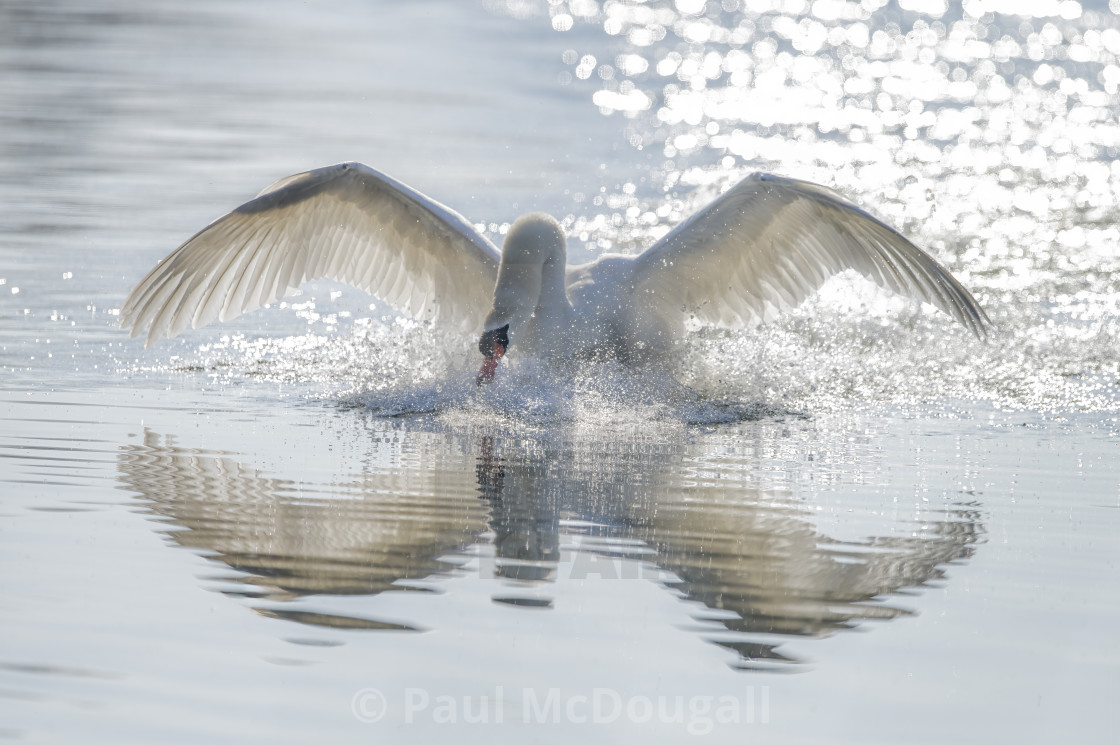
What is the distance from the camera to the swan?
24.3ft

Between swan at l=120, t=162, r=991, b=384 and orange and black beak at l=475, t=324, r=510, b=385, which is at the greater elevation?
swan at l=120, t=162, r=991, b=384

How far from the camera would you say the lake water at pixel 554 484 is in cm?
336

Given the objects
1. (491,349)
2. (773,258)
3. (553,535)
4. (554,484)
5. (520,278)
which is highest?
(773,258)

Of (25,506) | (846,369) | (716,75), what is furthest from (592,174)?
(25,506)

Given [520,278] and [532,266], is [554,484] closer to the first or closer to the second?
[520,278]

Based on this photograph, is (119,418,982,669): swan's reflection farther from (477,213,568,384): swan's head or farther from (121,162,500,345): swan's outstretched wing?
(121,162,500,345): swan's outstretched wing

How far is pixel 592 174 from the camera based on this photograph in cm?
1512

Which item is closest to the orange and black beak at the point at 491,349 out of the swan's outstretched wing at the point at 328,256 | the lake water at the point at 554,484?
the lake water at the point at 554,484

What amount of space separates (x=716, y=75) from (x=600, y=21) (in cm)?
681

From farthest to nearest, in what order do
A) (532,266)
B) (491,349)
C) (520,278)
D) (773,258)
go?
(773,258), (532,266), (520,278), (491,349)

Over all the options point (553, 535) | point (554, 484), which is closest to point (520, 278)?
point (554, 484)

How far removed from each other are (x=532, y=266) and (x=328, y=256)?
1.63m

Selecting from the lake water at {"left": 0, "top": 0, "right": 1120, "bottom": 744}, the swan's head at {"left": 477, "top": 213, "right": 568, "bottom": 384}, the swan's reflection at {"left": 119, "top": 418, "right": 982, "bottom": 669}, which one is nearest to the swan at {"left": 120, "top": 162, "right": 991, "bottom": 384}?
the swan's head at {"left": 477, "top": 213, "right": 568, "bottom": 384}

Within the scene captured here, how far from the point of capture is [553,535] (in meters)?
4.65
